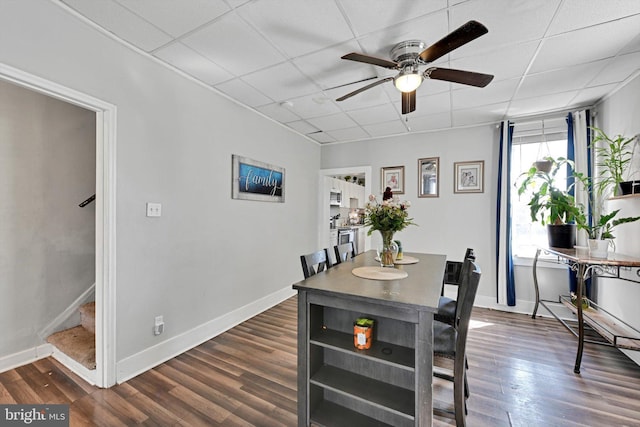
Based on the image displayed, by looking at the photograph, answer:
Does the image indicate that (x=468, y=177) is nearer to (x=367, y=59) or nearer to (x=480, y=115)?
(x=480, y=115)

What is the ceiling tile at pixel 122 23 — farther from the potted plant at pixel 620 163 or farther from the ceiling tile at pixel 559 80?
the potted plant at pixel 620 163

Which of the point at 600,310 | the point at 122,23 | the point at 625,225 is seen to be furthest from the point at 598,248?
the point at 122,23

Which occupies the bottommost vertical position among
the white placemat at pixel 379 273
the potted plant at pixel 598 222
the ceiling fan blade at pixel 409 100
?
the white placemat at pixel 379 273

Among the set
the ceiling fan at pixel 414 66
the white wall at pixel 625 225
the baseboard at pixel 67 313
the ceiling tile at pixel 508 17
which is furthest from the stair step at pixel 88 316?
the white wall at pixel 625 225

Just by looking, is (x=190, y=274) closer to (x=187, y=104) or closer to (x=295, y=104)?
(x=187, y=104)

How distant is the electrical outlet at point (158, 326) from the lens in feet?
7.52

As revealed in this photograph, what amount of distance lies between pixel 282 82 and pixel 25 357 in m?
3.35

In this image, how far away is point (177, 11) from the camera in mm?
1726

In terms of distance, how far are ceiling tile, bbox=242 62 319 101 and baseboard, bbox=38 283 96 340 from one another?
2.73 meters

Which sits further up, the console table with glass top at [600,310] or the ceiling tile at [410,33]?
the ceiling tile at [410,33]

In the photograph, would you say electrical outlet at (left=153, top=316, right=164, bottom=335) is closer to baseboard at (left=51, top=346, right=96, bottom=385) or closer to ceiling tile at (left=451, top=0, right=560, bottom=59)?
baseboard at (left=51, top=346, right=96, bottom=385)

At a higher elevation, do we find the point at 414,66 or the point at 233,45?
the point at 233,45

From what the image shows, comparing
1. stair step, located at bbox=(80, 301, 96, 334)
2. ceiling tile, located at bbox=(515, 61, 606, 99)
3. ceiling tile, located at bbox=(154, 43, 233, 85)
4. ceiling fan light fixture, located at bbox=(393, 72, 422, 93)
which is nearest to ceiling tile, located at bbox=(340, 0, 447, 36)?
ceiling fan light fixture, located at bbox=(393, 72, 422, 93)

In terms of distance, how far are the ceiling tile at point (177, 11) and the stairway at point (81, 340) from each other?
2524 mm
